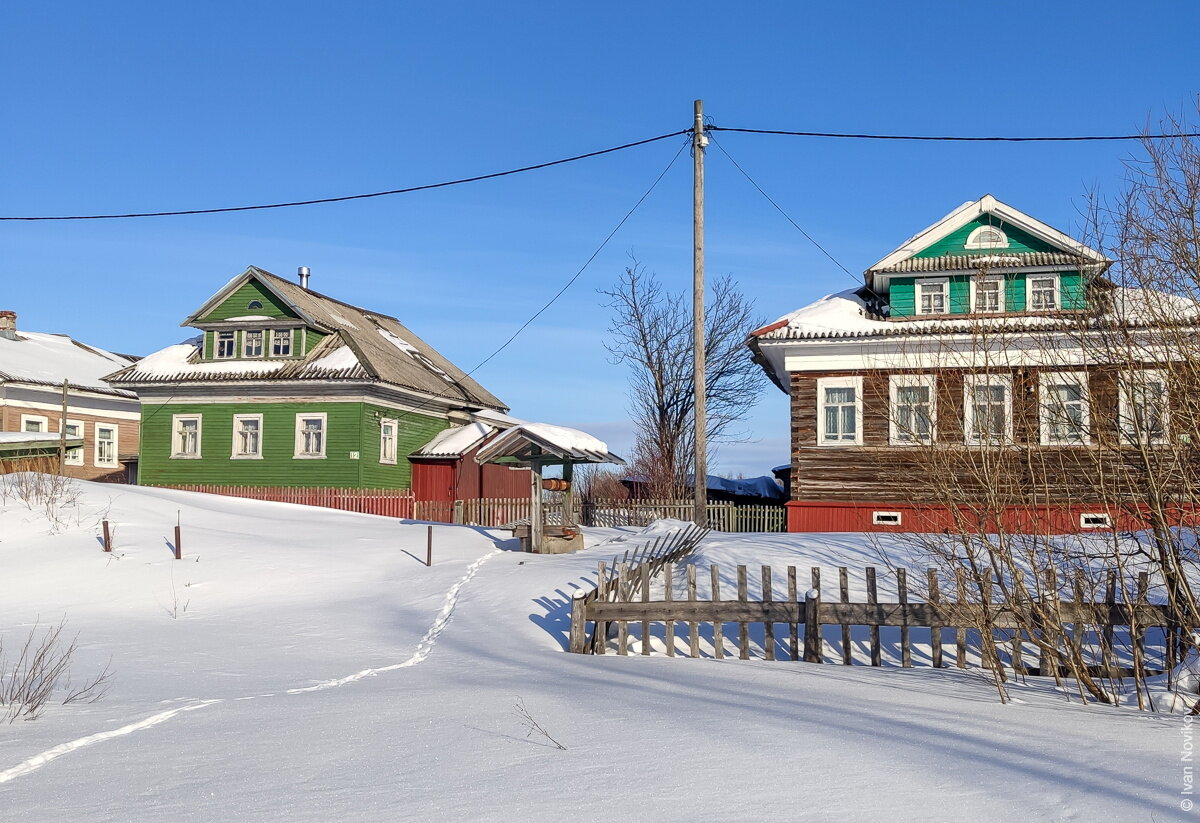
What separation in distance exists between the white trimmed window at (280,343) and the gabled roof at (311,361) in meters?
0.32

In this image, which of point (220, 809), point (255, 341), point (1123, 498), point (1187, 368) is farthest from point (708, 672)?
point (255, 341)

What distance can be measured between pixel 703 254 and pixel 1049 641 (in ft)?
47.9

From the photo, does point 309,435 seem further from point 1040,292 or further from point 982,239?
point 1040,292

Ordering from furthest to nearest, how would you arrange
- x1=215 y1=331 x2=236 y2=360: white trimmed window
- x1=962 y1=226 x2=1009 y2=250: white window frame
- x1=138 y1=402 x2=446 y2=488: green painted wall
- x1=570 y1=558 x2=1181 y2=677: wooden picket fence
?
1. x1=215 y1=331 x2=236 y2=360: white trimmed window
2. x1=138 y1=402 x2=446 y2=488: green painted wall
3. x1=962 y1=226 x2=1009 y2=250: white window frame
4. x1=570 y1=558 x2=1181 y2=677: wooden picket fence

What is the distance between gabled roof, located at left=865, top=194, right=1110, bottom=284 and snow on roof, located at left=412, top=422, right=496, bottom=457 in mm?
14850

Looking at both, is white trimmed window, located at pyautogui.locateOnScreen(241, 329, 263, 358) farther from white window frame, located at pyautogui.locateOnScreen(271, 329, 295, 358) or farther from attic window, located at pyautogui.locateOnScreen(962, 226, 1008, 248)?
attic window, located at pyautogui.locateOnScreen(962, 226, 1008, 248)

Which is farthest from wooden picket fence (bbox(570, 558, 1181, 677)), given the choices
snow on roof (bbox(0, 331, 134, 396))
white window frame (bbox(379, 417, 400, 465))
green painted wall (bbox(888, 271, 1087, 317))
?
snow on roof (bbox(0, 331, 134, 396))

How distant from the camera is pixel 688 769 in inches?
212

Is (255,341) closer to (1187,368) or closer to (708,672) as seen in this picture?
(708,672)

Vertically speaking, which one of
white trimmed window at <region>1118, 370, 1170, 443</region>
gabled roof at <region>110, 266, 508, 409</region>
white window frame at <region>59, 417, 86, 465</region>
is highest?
gabled roof at <region>110, 266, 508, 409</region>

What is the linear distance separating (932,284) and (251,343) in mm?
21217

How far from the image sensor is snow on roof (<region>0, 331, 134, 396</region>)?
1532 inches

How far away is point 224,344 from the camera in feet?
109

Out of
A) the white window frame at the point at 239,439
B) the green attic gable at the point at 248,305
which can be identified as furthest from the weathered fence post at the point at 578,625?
the green attic gable at the point at 248,305
